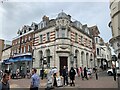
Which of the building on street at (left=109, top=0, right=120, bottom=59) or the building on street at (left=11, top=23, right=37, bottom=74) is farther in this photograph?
the building on street at (left=11, top=23, right=37, bottom=74)

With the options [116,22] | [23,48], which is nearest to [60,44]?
[116,22]

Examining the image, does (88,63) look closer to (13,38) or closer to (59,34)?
(59,34)

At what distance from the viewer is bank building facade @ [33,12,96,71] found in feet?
103

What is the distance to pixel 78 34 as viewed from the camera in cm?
3597

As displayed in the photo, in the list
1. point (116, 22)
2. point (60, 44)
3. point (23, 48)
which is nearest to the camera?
point (116, 22)

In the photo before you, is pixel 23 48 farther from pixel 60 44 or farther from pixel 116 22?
pixel 116 22

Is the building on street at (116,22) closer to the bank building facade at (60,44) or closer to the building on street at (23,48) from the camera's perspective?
the bank building facade at (60,44)

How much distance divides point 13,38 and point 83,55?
60.4 feet

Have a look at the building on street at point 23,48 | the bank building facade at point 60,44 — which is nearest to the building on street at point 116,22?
the bank building facade at point 60,44

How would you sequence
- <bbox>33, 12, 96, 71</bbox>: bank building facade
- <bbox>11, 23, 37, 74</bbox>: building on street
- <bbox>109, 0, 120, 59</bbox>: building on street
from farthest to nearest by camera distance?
<bbox>11, 23, 37, 74</bbox>: building on street → <bbox>33, 12, 96, 71</bbox>: bank building facade → <bbox>109, 0, 120, 59</bbox>: building on street

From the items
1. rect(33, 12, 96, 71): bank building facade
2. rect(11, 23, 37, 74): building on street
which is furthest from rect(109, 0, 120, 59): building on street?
rect(11, 23, 37, 74): building on street

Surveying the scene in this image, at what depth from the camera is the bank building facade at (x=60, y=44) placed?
103 feet

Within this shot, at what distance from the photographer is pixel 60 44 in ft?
103

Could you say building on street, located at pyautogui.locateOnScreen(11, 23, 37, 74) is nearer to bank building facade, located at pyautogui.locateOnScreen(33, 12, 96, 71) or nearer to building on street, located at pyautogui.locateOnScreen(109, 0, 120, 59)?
bank building facade, located at pyautogui.locateOnScreen(33, 12, 96, 71)
